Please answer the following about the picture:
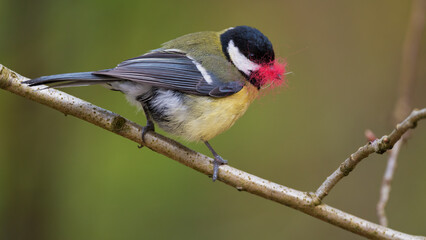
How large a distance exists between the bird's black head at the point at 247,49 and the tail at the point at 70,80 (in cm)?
64

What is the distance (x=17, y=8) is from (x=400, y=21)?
8.35 ft

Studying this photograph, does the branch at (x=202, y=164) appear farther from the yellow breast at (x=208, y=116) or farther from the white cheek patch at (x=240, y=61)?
the white cheek patch at (x=240, y=61)

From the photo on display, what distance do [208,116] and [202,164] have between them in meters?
0.24

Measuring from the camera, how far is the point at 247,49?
222 centimetres

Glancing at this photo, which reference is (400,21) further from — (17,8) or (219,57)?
(17,8)

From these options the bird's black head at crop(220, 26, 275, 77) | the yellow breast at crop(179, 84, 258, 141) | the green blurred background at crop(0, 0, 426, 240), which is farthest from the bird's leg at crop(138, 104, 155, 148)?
the green blurred background at crop(0, 0, 426, 240)

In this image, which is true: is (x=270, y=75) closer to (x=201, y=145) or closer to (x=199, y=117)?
(x=199, y=117)

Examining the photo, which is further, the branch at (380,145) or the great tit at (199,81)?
the great tit at (199,81)

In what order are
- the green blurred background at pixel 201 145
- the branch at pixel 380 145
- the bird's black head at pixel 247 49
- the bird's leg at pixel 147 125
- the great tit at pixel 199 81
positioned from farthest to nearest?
the green blurred background at pixel 201 145, the bird's black head at pixel 247 49, the great tit at pixel 199 81, the bird's leg at pixel 147 125, the branch at pixel 380 145

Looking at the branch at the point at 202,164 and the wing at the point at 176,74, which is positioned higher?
the wing at the point at 176,74

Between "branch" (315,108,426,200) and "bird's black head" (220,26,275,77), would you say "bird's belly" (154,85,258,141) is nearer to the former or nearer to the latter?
"bird's black head" (220,26,275,77)

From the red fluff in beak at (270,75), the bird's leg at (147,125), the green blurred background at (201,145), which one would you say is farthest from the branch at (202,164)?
the green blurred background at (201,145)

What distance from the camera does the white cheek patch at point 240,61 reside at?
7.31ft

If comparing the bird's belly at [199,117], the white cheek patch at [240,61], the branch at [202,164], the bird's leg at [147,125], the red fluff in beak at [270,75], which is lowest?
the branch at [202,164]
